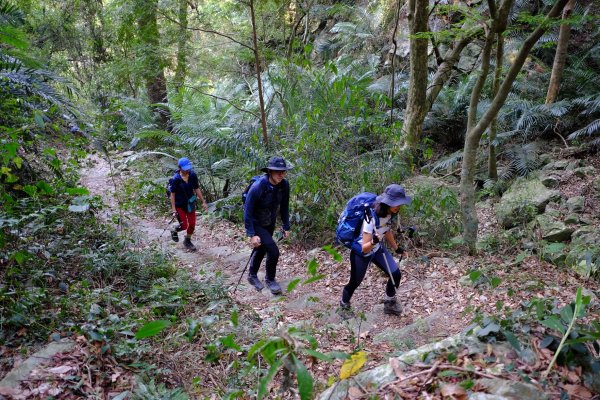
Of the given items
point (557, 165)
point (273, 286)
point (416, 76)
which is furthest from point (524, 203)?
point (273, 286)

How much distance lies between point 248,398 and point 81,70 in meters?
16.8

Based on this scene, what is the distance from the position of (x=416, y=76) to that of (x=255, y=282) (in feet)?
15.3

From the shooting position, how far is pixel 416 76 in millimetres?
7266

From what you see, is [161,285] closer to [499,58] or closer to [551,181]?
[499,58]

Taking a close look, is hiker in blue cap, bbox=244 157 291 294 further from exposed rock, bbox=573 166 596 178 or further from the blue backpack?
exposed rock, bbox=573 166 596 178

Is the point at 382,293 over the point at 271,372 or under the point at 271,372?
under

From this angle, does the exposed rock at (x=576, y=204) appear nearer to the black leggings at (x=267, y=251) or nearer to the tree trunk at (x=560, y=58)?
the tree trunk at (x=560, y=58)

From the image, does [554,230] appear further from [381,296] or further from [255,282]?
[255,282]

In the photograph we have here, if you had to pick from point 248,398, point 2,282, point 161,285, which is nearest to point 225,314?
point 161,285

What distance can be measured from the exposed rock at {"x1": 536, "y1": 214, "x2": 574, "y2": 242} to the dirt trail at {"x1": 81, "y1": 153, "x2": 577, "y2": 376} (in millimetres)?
722

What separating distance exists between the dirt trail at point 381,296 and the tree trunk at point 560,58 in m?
5.76

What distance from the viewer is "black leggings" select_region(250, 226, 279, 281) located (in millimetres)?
5074

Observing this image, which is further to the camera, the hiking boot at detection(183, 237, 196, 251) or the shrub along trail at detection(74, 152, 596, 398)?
the hiking boot at detection(183, 237, 196, 251)

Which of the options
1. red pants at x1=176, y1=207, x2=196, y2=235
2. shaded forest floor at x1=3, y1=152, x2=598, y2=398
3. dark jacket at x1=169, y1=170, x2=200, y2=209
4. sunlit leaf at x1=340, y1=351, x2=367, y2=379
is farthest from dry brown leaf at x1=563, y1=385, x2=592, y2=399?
red pants at x1=176, y1=207, x2=196, y2=235
